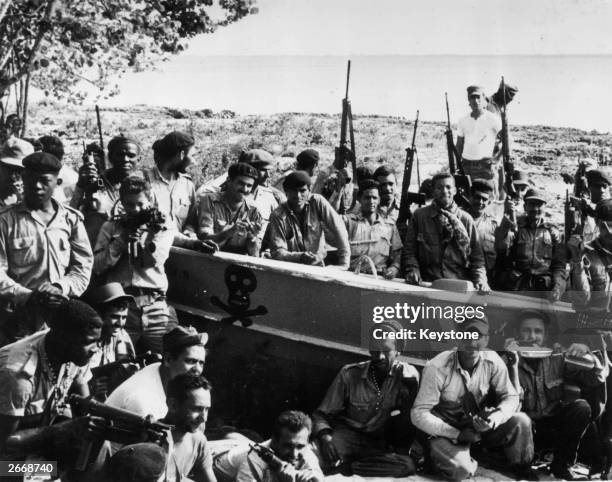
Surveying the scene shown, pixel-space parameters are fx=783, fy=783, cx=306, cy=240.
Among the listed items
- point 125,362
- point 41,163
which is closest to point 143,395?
point 125,362

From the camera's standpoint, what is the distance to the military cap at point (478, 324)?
5070mm

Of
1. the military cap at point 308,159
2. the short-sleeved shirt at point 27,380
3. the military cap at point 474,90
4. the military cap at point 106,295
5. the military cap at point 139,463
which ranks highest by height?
the military cap at point 474,90

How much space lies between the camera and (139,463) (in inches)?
140

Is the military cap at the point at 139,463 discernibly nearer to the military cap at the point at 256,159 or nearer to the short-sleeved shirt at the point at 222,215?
the short-sleeved shirt at the point at 222,215

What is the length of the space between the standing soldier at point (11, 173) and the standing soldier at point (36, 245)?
0.76 m

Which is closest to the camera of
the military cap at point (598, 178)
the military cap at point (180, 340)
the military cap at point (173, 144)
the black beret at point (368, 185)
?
the military cap at point (180, 340)

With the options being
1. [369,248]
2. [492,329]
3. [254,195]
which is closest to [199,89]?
[254,195]

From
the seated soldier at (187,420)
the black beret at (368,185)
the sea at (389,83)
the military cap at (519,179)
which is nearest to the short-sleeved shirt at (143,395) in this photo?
the seated soldier at (187,420)

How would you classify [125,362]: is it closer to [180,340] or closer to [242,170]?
[180,340]

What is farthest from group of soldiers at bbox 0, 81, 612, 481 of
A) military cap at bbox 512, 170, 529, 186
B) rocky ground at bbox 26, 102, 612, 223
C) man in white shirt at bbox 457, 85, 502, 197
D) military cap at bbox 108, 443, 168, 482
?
rocky ground at bbox 26, 102, 612, 223

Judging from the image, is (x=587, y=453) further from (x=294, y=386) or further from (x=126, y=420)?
(x=126, y=420)

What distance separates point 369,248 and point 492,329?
133cm

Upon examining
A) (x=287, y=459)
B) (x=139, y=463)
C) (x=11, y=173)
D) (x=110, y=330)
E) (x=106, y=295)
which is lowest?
(x=287, y=459)

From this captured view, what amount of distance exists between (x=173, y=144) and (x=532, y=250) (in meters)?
2.92
